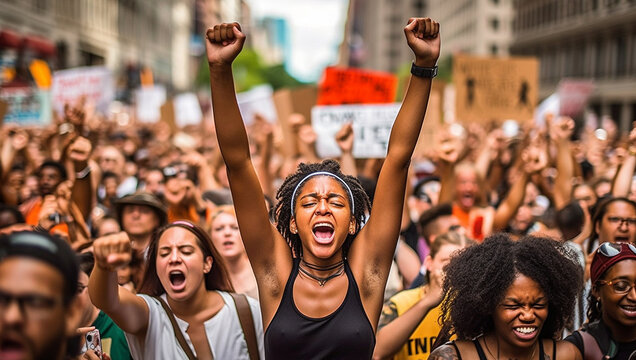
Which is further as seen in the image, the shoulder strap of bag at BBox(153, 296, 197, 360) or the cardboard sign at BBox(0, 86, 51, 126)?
the cardboard sign at BBox(0, 86, 51, 126)

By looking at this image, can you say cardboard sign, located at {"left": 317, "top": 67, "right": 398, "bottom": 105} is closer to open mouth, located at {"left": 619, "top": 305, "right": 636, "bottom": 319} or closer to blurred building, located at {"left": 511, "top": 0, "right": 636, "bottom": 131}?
open mouth, located at {"left": 619, "top": 305, "right": 636, "bottom": 319}

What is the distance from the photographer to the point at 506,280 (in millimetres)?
2885

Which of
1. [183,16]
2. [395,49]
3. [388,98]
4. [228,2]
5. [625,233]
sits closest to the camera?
[625,233]

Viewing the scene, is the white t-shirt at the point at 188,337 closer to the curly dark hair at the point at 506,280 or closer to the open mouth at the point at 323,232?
the open mouth at the point at 323,232

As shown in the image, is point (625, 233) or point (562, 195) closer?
point (625, 233)

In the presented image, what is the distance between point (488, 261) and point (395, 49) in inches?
5246

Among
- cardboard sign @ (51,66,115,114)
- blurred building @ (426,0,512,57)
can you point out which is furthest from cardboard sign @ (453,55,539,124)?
blurred building @ (426,0,512,57)

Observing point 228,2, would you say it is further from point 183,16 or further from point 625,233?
point 625,233

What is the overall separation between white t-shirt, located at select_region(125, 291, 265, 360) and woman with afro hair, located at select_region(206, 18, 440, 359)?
608mm

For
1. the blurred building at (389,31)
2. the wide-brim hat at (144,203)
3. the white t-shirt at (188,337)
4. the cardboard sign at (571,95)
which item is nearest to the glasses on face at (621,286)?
the white t-shirt at (188,337)

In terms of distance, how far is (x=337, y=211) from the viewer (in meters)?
2.89

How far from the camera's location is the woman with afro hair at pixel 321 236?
276cm

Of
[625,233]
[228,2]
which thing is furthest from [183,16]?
[625,233]

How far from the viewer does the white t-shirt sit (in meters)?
3.30
